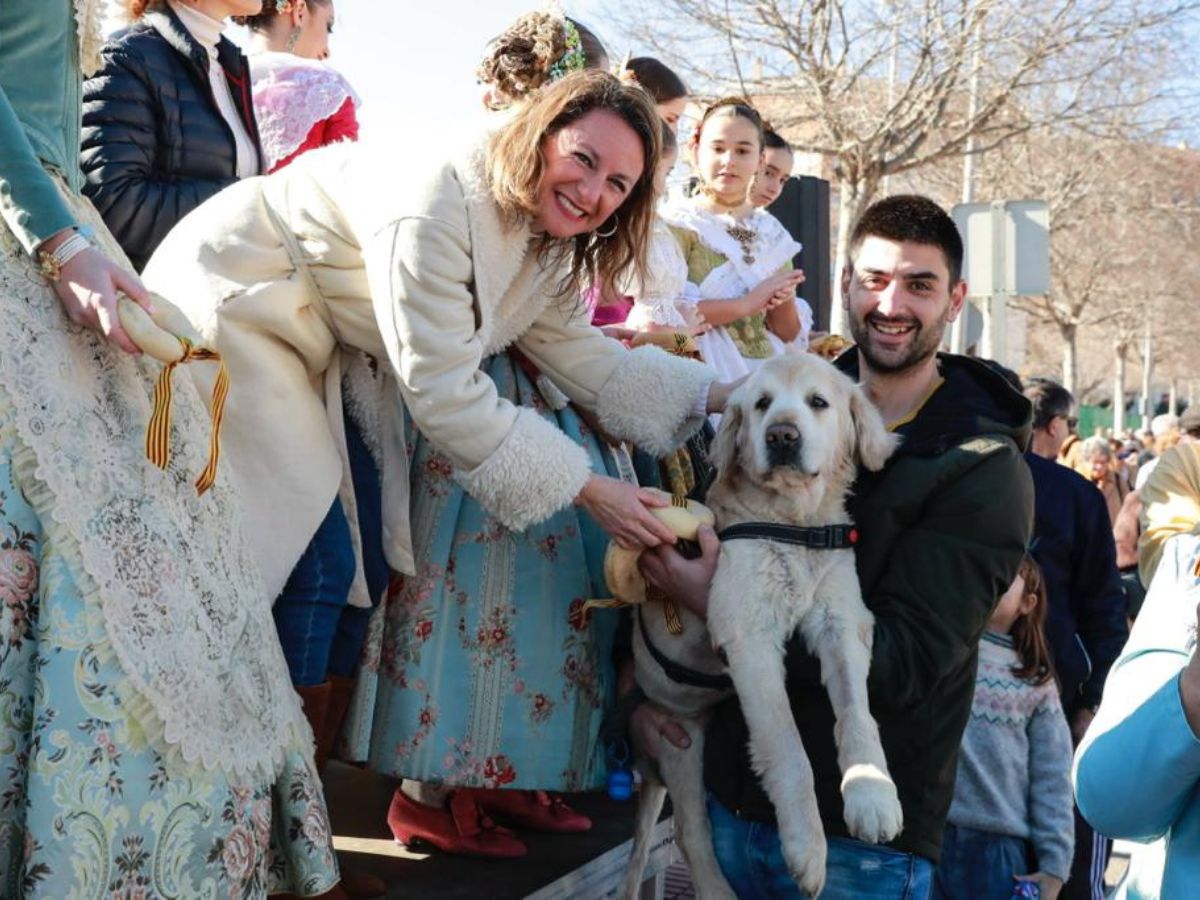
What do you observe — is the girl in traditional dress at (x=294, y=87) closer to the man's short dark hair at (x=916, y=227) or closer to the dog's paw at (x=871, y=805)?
the man's short dark hair at (x=916, y=227)

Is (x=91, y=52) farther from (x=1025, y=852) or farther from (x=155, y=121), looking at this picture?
(x=1025, y=852)

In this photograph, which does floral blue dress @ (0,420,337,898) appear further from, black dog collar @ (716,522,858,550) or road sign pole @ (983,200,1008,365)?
road sign pole @ (983,200,1008,365)

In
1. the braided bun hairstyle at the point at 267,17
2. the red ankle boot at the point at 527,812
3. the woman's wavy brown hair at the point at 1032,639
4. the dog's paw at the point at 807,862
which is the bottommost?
the red ankle boot at the point at 527,812

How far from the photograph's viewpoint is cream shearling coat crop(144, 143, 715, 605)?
2.53 meters

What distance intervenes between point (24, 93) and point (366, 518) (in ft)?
3.47

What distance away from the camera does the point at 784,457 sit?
8.91 ft

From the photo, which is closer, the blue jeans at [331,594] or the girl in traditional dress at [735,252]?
the blue jeans at [331,594]

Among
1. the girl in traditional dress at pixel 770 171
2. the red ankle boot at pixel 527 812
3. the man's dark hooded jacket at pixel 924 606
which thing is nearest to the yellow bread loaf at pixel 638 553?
the man's dark hooded jacket at pixel 924 606

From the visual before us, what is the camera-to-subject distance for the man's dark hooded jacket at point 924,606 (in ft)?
8.58

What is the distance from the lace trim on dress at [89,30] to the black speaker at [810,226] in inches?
194

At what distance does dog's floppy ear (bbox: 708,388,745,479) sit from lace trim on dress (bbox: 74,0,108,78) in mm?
1483

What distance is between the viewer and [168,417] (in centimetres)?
212

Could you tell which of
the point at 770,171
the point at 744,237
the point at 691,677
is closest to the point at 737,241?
the point at 744,237

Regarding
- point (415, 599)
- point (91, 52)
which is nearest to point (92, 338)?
point (91, 52)
